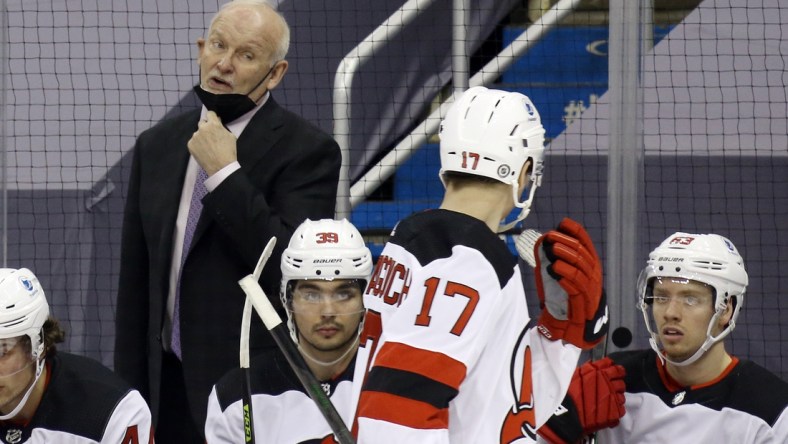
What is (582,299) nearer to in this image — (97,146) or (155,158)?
(155,158)

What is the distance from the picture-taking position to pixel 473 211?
2.09 metres

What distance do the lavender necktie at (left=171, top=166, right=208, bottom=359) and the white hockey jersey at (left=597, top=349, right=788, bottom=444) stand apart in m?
1.06

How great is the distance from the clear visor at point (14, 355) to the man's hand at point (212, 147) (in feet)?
1.88

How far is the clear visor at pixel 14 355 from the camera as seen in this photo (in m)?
2.96

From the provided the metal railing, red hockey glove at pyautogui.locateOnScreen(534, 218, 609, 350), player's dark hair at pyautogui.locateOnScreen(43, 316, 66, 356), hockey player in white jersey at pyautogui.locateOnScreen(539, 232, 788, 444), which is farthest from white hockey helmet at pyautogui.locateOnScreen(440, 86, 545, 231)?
the metal railing

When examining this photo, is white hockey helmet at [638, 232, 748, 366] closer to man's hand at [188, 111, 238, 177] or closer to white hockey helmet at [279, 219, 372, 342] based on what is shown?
white hockey helmet at [279, 219, 372, 342]

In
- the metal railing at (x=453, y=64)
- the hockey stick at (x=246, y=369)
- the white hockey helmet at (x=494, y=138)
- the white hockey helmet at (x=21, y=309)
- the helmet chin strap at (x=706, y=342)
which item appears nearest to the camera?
the white hockey helmet at (x=494, y=138)

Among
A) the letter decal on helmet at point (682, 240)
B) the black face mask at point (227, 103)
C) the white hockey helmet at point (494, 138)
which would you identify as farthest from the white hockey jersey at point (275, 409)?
the white hockey helmet at point (494, 138)

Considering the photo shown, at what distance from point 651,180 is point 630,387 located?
126 centimetres

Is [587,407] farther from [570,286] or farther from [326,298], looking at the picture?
[570,286]

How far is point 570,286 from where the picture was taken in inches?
87.0

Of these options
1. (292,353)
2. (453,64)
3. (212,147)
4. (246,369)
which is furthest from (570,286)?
(453,64)

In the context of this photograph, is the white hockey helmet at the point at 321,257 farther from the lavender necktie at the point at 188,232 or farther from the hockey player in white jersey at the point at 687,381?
the hockey player in white jersey at the point at 687,381

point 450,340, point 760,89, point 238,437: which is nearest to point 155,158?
point 238,437
